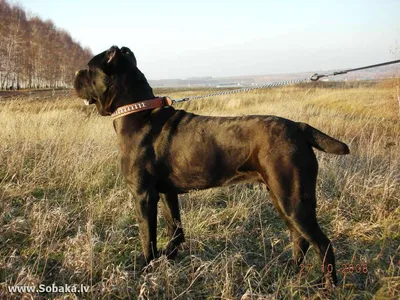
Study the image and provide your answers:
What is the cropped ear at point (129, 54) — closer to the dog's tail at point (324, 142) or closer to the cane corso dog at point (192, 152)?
the cane corso dog at point (192, 152)

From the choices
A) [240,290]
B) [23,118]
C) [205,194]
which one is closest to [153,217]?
[240,290]

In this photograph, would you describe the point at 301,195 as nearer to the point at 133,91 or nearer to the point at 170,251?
the point at 170,251

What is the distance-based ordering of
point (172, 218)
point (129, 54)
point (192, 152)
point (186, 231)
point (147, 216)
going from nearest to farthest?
point (192, 152), point (147, 216), point (129, 54), point (172, 218), point (186, 231)

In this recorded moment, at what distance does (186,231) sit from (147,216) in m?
0.78

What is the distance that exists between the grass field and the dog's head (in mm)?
1177

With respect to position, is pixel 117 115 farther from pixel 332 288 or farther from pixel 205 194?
pixel 332 288

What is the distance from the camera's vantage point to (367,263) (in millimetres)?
2984

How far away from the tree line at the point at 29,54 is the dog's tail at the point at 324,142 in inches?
1390

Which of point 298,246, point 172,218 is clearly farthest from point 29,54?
point 298,246

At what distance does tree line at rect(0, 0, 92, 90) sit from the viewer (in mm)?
43188

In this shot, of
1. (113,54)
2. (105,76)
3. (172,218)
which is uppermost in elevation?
(113,54)

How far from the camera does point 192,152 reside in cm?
278

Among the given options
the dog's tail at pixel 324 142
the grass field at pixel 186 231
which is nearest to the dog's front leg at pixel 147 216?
the grass field at pixel 186 231

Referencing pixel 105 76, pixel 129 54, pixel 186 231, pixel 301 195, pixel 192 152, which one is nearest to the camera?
pixel 301 195
